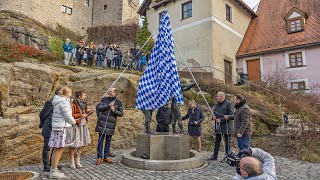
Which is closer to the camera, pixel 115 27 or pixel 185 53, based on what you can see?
pixel 185 53

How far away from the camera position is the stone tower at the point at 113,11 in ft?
117

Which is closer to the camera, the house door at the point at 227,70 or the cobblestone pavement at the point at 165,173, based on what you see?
the cobblestone pavement at the point at 165,173

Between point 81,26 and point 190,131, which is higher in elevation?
point 81,26

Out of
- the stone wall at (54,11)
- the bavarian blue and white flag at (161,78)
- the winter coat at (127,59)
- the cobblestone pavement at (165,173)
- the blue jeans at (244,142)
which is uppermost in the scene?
the stone wall at (54,11)

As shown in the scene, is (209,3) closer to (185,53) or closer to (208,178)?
(185,53)

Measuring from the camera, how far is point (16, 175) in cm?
524

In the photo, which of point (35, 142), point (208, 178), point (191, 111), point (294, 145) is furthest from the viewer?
point (294, 145)

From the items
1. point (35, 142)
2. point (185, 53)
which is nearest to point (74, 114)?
point (35, 142)

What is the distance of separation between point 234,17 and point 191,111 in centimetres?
1679

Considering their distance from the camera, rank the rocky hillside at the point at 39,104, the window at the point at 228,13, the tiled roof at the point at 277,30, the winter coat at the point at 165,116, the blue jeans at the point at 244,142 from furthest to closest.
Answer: the window at the point at 228,13
the tiled roof at the point at 277,30
the winter coat at the point at 165,116
the rocky hillside at the point at 39,104
the blue jeans at the point at 244,142

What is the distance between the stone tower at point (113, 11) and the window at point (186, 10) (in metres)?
14.5

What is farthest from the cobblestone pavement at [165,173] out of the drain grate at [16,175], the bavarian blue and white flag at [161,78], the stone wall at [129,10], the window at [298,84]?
the stone wall at [129,10]

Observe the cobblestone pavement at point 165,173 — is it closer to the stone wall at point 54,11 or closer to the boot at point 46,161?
the boot at point 46,161

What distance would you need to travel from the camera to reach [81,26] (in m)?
36.6
